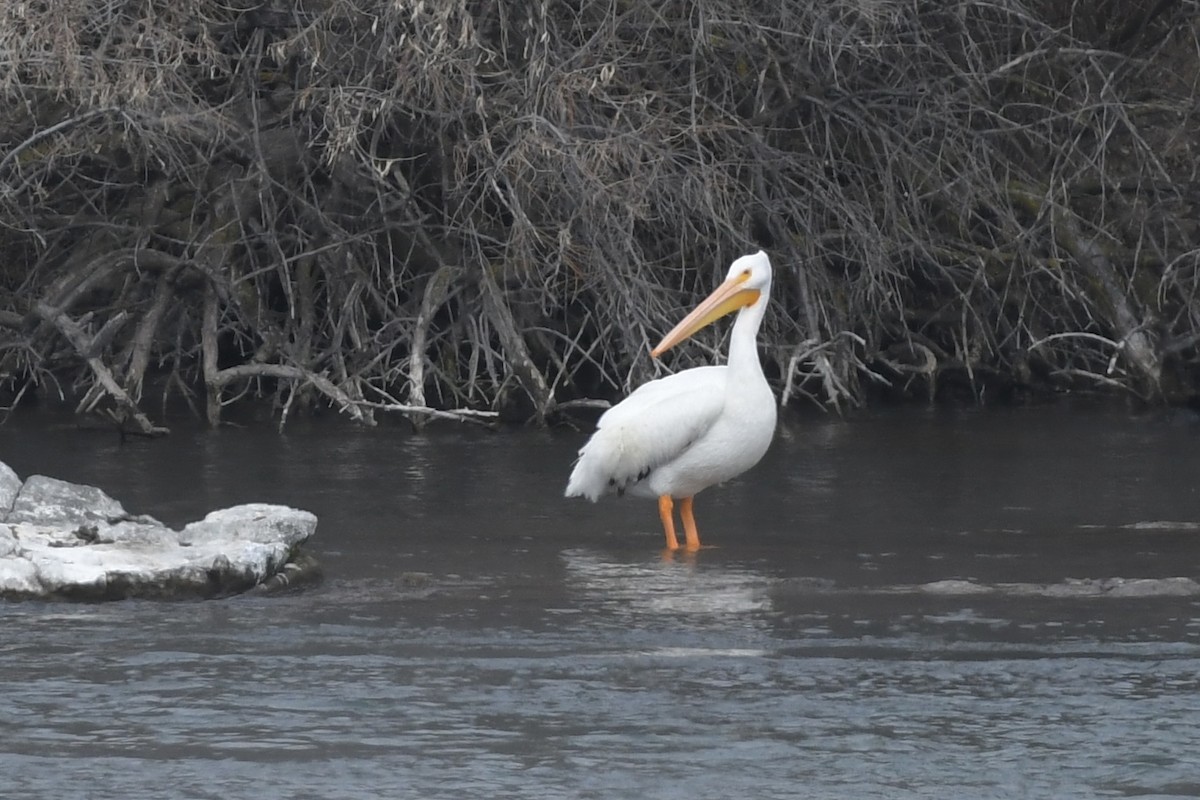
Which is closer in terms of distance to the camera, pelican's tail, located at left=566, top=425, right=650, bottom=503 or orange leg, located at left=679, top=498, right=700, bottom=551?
orange leg, located at left=679, top=498, right=700, bottom=551

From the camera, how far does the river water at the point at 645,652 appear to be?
4.89 m

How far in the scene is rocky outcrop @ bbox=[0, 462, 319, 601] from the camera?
6574 millimetres

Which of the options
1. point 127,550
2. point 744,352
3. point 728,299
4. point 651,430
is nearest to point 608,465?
point 651,430

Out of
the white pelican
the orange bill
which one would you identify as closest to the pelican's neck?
the white pelican

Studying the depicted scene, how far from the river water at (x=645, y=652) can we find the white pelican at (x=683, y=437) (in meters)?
0.24

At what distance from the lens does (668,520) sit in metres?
8.13

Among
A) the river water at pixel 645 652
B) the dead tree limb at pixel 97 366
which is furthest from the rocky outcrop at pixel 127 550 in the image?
the dead tree limb at pixel 97 366

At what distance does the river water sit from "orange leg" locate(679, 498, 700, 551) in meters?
0.10

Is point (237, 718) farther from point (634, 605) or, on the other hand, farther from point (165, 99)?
point (165, 99)

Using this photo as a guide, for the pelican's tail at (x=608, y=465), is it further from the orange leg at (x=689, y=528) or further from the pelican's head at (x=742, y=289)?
the pelican's head at (x=742, y=289)

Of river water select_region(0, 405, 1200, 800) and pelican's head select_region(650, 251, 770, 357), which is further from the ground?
pelican's head select_region(650, 251, 770, 357)

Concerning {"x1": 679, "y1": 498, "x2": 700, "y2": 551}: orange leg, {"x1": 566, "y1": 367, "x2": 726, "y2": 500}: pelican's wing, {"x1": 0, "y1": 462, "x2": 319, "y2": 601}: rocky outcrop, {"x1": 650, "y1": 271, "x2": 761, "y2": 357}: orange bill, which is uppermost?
{"x1": 650, "y1": 271, "x2": 761, "y2": 357}: orange bill

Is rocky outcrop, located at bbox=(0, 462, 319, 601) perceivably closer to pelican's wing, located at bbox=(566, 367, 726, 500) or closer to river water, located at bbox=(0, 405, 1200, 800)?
river water, located at bbox=(0, 405, 1200, 800)

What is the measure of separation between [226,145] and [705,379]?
14.1ft
